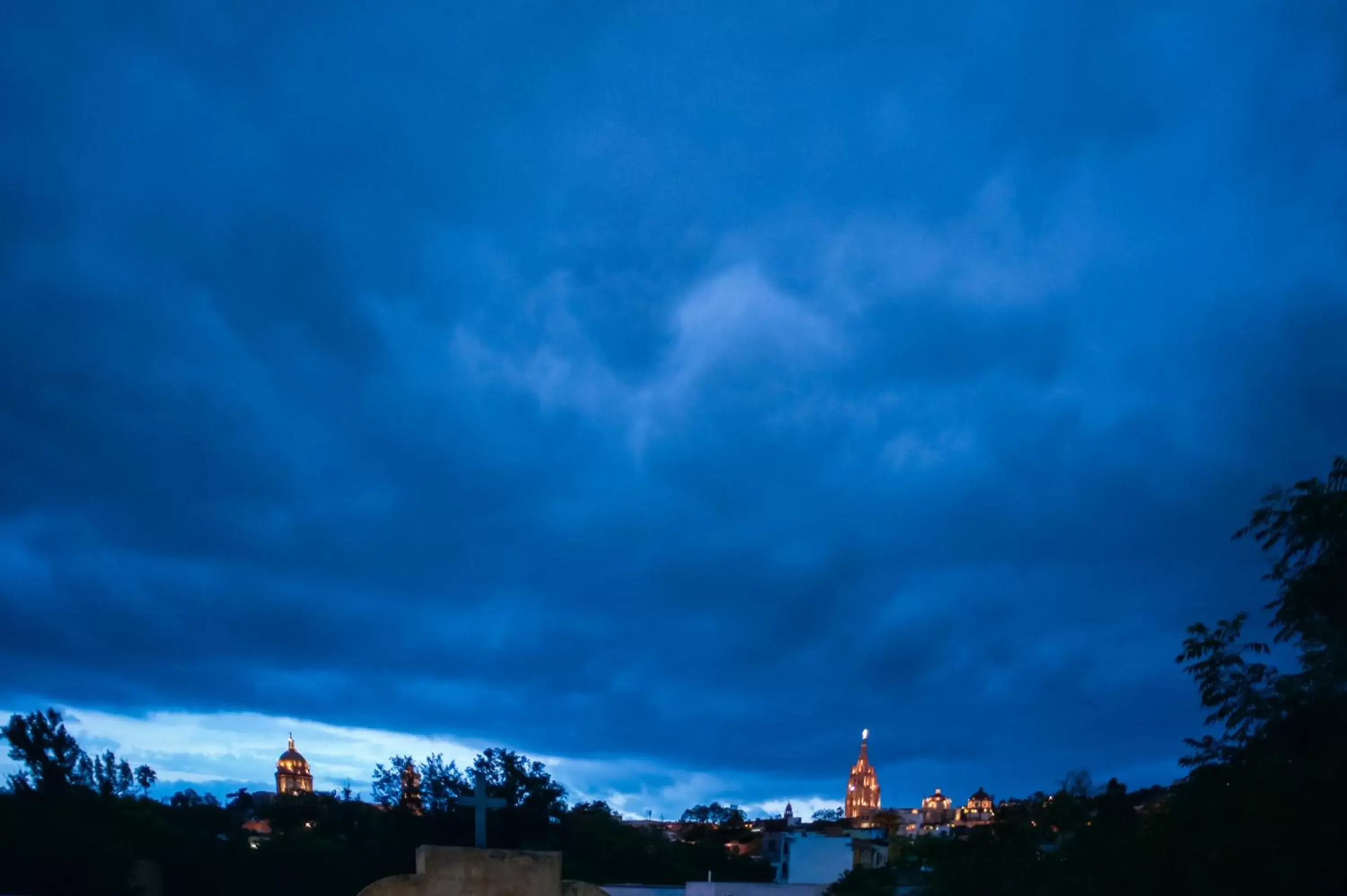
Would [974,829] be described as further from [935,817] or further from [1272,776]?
[935,817]

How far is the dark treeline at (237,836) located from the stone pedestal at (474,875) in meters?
24.4

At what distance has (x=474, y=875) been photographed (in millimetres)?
12102

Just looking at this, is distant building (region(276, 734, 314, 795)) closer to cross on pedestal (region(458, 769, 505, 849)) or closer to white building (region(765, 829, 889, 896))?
white building (region(765, 829, 889, 896))

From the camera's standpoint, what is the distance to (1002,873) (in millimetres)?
24906

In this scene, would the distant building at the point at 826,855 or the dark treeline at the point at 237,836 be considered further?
the distant building at the point at 826,855

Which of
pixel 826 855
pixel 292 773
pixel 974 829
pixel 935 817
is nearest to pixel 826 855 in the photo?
pixel 826 855

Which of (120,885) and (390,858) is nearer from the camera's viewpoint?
(120,885)

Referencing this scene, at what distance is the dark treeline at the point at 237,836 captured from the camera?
35094mm

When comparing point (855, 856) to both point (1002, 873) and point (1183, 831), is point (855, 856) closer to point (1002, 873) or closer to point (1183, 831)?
point (1002, 873)

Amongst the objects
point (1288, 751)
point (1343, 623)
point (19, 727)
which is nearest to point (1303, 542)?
point (1343, 623)

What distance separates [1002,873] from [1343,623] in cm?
1211

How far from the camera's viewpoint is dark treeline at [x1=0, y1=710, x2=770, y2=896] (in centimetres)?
3509

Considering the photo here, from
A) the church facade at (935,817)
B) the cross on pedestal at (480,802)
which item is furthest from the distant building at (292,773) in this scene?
the cross on pedestal at (480,802)

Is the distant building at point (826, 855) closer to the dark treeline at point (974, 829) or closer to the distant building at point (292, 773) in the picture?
the dark treeline at point (974, 829)
